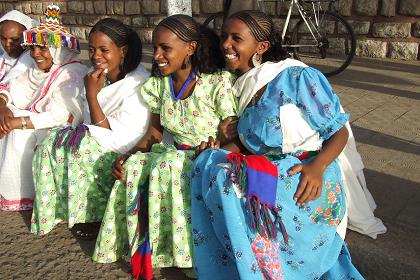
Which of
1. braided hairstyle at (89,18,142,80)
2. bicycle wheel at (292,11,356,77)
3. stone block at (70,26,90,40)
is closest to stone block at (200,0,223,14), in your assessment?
bicycle wheel at (292,11,356,77)

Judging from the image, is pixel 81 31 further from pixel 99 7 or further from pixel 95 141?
pixel 95 141

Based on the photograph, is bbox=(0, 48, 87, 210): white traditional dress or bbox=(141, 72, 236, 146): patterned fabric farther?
bbox=(0, 48, 87, 210): white traditional dress

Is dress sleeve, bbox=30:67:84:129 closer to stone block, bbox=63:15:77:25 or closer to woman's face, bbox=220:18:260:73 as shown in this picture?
woman's face, bbox=220:18:260:73

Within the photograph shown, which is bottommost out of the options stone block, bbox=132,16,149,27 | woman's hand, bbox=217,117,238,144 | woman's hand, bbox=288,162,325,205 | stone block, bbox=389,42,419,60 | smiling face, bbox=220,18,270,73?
woman's hand, bbox=288,162,325,205

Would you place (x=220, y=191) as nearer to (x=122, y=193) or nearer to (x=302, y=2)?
(x=122, y=193)

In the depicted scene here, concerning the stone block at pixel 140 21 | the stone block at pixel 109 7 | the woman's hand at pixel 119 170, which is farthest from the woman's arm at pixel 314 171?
the stone block at pixel 109 7

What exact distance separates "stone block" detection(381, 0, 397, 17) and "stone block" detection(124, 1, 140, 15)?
17.0 ft

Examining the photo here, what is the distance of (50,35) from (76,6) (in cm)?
865

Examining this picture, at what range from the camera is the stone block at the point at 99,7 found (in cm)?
1046

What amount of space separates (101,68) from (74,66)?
1.81 feet

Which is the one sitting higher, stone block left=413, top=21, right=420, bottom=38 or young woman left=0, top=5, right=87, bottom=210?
stone block left=413, top=21, right=420, bottom=38

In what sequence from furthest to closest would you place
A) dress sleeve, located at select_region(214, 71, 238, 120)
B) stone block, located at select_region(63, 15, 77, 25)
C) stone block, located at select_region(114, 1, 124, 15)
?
stone block, located at select_region(63, 15, 77, 25)
stone block, located at select_region(114, 1, 124, 15)
dress sleeve, located at select_region(214, 71, 238, 120)

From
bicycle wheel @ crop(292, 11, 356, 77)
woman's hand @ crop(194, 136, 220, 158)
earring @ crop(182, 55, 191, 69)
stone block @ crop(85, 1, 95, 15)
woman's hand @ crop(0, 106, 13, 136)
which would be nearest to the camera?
woman's hand @ crop(194, 136, 220, 158)

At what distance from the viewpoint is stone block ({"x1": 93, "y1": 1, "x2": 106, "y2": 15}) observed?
34.3ft
